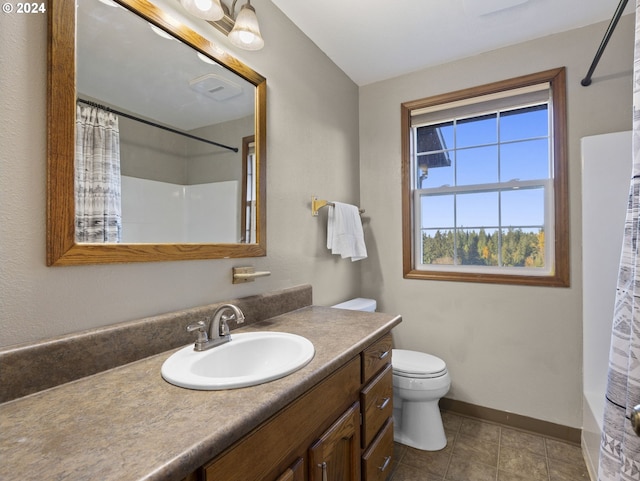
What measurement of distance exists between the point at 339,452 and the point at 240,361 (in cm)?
46

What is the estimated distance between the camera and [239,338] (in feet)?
3.84

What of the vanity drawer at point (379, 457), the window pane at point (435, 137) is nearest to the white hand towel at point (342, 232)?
the window pane at point (435, 137)

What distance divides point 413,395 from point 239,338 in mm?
1173

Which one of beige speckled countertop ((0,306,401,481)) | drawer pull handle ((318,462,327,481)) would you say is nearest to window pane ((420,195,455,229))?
beige speckled countertop ((0,306,401,481))

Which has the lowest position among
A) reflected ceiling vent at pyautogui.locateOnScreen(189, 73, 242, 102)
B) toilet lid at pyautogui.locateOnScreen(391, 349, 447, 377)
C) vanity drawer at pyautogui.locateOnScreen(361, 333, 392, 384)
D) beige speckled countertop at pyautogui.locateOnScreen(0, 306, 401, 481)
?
toilet lid at pyautogui.locateOnScreen(391, 349, 447, 377)

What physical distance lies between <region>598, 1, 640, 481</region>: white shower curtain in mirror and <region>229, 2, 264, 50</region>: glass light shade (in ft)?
4.02

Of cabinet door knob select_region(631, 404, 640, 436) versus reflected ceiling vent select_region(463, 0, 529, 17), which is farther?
reflected ceiling vent select_region(463, 0, 529, 17)

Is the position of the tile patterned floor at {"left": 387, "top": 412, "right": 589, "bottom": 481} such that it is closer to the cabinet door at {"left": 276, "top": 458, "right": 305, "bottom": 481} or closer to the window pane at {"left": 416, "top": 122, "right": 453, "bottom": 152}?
the cabinet door at {"left": 276, "top": 458, "right": 305, "bottom": 481}

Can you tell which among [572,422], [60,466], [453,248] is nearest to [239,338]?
[60,466]

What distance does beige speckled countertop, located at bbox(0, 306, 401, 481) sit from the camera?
20.5 inches

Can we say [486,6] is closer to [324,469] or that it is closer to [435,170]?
[435,170]

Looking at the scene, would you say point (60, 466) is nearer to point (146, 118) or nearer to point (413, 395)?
point (146, 118)

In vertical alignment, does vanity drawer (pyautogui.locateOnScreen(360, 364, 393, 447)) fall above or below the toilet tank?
below

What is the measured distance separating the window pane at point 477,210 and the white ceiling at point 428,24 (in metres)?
0.96
